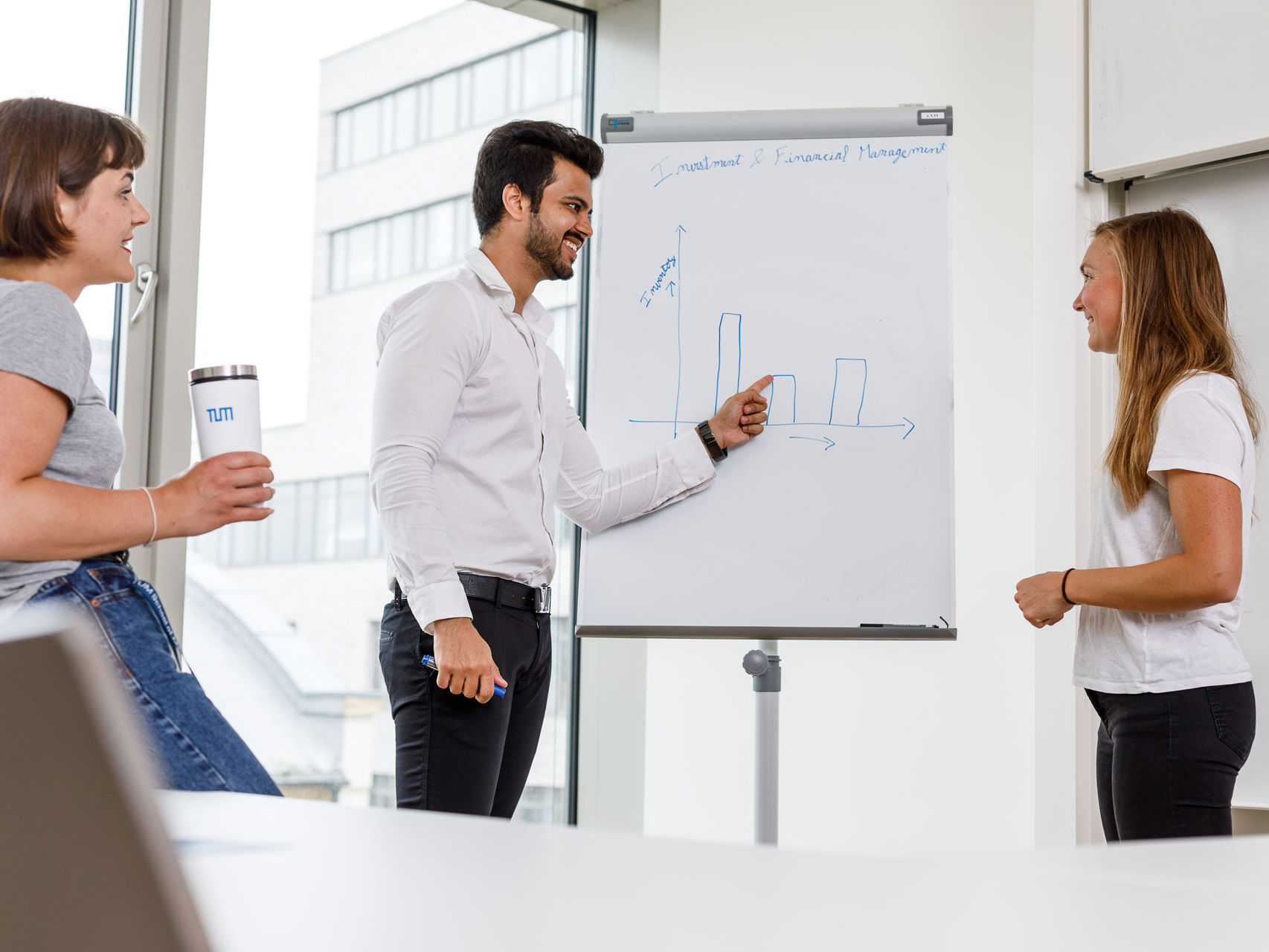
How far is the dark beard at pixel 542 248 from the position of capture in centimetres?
196

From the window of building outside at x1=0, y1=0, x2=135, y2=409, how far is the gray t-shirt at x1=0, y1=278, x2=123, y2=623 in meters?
1.26

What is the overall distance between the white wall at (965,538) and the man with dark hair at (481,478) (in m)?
1.01

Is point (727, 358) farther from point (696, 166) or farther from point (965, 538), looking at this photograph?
point (965, 538)

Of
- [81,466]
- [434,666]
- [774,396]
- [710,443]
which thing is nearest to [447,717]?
[434,666]

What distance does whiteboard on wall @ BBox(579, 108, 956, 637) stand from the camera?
2.12 m

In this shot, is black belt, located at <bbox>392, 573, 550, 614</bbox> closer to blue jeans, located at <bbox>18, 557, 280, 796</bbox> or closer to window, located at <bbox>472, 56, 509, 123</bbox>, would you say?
blue jeans, located at <bbox>18, 557, 280, 796</bbox>

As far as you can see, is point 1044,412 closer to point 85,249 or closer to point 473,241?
point 473,241

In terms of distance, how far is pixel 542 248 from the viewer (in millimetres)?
1963

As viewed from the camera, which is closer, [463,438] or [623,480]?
[463,438]

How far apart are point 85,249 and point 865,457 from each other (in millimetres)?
A: 1352

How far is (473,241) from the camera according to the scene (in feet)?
10.5

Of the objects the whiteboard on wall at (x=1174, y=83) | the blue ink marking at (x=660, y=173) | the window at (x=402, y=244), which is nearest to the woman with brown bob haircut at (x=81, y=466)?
the blue ink marking at (x=660, y=173)

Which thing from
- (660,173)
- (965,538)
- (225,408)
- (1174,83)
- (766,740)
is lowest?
(766,740)

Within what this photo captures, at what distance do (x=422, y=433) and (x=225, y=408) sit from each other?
1.37ft
